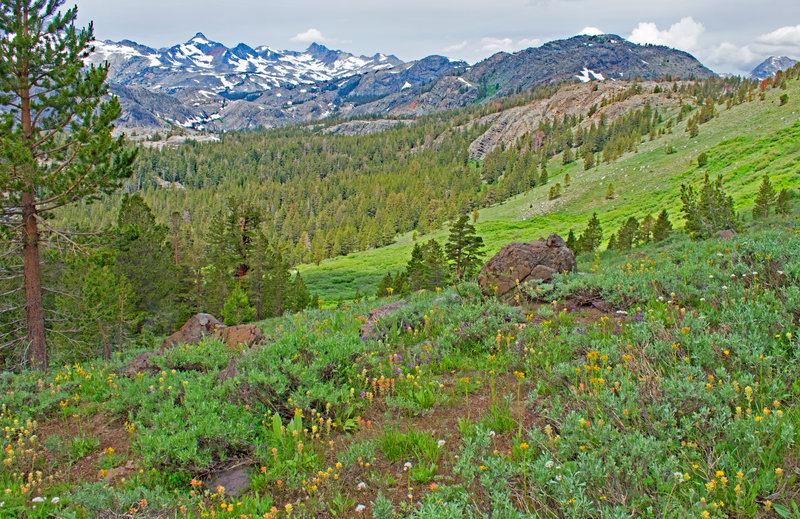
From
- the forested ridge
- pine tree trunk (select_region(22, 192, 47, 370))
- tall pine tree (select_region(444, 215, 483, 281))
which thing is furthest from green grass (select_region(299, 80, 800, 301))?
pine tree trunk (select_region(22, 192, 47, 370))

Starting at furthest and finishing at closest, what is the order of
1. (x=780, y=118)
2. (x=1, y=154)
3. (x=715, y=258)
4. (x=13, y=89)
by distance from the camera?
1. (x=780, y=118)
2. (x=13, y=89)
3. (x=1, y=154)
4. (x=715, y=258)

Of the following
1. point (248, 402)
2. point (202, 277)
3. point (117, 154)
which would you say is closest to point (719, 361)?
point (248, 402)

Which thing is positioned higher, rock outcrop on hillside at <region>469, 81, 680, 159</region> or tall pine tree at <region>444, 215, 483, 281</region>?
rock outcrop on hillside at <region>469, 81, 680, 159</region>

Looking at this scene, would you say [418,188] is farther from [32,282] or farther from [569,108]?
[32,282]

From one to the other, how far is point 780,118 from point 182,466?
77499mm

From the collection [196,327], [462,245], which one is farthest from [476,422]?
[462,245]

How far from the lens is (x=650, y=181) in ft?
196

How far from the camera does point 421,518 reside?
2.77 metres

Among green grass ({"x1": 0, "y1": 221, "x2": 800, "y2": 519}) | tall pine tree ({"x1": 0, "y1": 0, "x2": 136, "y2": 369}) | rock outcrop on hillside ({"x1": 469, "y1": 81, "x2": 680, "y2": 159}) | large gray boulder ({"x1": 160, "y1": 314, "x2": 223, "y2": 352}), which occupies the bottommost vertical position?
large gray boulder ({"x1": 160, "y1": 314, "x2": 223, "y2": 352})

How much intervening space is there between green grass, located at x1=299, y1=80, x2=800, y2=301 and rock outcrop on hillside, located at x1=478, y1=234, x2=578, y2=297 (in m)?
35.5

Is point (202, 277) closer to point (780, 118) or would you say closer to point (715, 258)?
point (715, 258)

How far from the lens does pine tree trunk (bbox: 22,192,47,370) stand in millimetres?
11484

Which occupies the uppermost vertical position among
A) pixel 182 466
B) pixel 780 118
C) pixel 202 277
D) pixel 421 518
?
pixel 780 118

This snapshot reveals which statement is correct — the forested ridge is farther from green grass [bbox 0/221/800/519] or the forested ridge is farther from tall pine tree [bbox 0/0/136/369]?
green grass [bbox 0/221/800/519]
